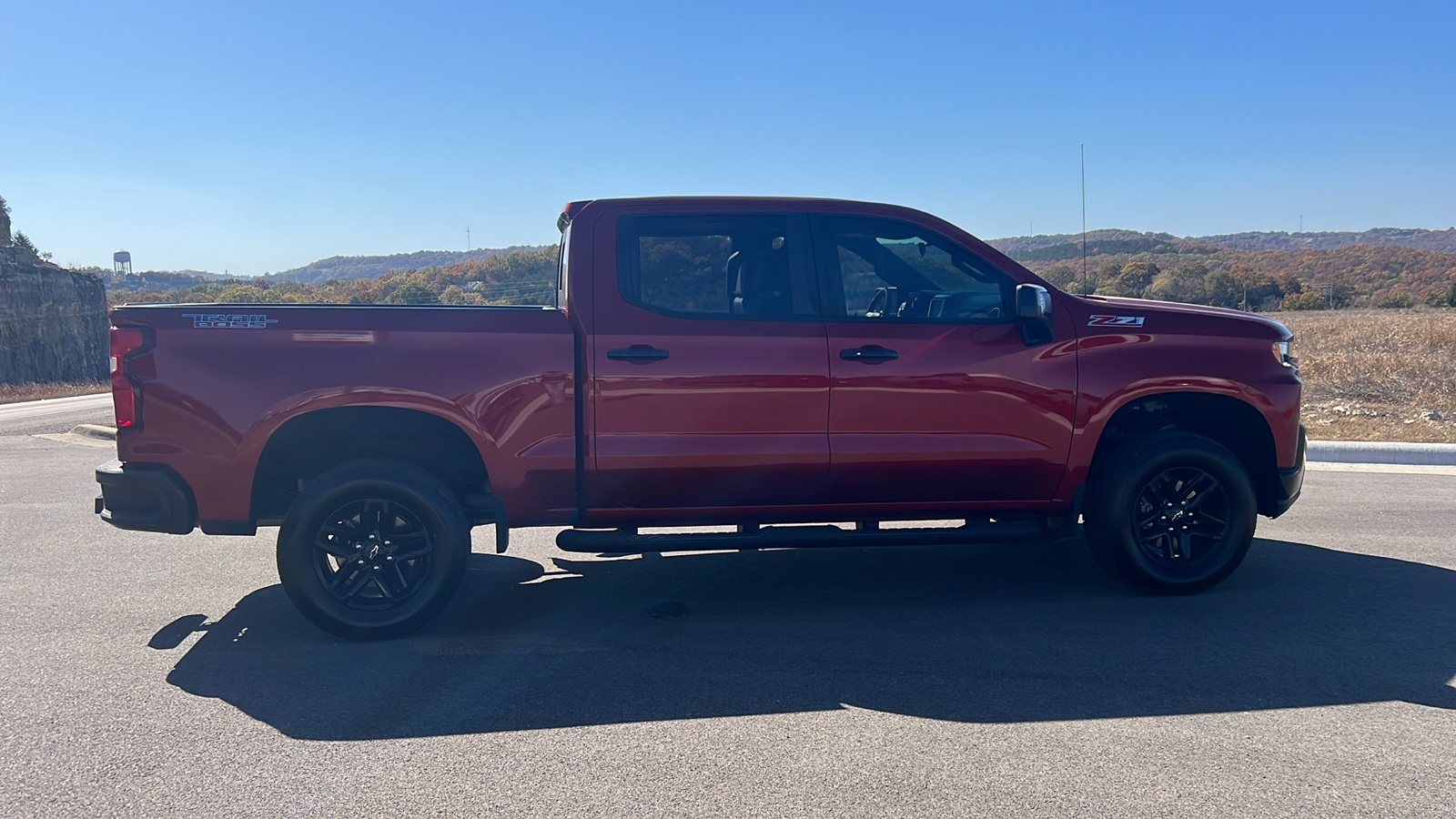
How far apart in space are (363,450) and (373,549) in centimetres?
55

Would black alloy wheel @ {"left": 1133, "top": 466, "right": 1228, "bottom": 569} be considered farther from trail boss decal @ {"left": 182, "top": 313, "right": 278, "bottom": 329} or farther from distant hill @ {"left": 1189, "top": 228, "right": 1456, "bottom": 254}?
distant hill @ {"left": 1189, "top": 228, "right": 1456, "bottom": 254}

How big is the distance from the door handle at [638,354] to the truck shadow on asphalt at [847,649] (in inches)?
53.5

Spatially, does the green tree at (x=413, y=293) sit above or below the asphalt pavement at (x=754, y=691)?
above

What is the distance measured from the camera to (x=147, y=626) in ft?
17.5

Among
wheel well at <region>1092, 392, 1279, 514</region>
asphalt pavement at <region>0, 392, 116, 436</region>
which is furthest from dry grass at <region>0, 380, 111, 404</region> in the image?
wheel well at <region>1092, 392, 1279, 514</region>

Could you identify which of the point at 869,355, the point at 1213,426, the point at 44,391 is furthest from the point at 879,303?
the point at 44,391

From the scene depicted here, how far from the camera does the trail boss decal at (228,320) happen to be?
16.1 feet

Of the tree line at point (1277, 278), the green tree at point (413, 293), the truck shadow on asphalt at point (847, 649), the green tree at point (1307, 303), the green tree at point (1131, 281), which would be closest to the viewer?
the truck shadow on asphalt at point (847, 649)

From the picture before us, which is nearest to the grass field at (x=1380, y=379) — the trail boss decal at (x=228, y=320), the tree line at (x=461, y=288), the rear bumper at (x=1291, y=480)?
the rear bumper at (x=1291, y=480)

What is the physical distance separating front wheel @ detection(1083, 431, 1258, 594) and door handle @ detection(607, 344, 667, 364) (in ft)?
8.21

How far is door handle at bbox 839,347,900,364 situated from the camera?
5.20 m

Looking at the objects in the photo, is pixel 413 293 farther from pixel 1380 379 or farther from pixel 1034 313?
pixel 1380 379

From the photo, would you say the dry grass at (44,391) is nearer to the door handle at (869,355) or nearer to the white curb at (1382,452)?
the door handle at (869,355)

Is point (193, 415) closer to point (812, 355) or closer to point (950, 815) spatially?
point (812, 355)
